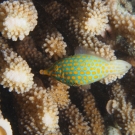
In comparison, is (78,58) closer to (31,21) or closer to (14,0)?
(31,21)

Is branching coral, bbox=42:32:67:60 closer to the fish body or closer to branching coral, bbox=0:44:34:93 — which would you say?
the fish body

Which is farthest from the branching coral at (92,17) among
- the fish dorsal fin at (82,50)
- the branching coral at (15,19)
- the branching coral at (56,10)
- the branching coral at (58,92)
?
the branching coral at (58,92)

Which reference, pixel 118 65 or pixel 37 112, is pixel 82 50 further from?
pixel 37 112

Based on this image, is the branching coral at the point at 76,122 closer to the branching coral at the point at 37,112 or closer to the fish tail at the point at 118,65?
the branching coral at the point at 37,112

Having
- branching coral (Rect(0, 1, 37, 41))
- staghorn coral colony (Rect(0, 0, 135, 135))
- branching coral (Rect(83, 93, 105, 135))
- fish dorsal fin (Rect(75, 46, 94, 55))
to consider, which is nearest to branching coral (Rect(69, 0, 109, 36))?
staghorn coral colony (Rect(0, 0, 135, 135))

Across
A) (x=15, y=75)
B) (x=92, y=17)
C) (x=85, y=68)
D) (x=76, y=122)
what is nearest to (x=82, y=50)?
(x=85, y=68)

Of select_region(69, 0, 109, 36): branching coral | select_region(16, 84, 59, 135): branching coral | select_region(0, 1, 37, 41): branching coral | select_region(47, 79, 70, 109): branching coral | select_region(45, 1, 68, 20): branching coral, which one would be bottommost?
select_region(16, 84, 59, 135): branching coral

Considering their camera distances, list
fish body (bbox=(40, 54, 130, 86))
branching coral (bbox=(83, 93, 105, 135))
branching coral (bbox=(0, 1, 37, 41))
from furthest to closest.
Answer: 1. branching coral (bbox=(83, 93, 105, 135))
2. fish body (bbox=(40, 54, 130, 86))
3. branching coral (bbox=(0, 1, 37, 41))

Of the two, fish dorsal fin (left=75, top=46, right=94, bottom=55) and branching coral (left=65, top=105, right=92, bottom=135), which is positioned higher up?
fish dorsal fin (left=75, top=46, right=94, bottom=55)
